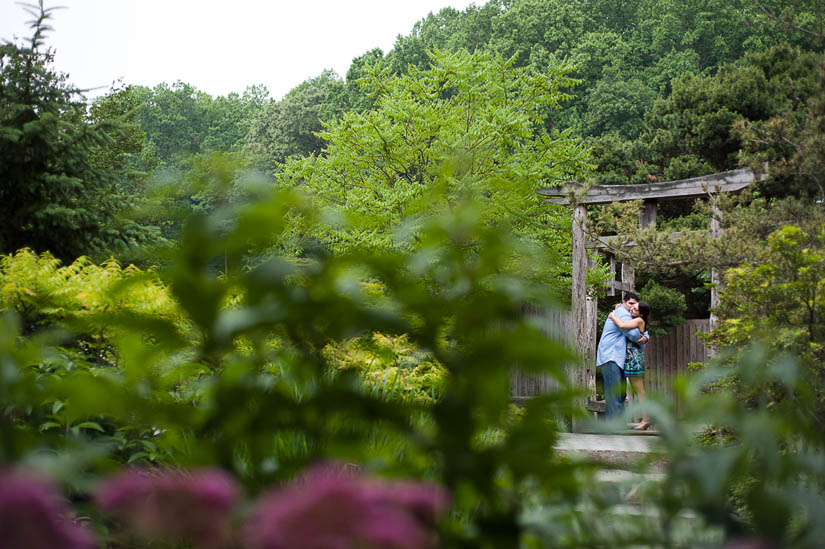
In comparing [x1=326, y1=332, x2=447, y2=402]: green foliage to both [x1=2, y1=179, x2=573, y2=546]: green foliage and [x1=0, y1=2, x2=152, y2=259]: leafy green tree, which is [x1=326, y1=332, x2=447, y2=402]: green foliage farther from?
[x1=0, y1=2, x2=152, y2=259]: leafy green tree

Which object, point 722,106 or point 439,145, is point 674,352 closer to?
point 722,106

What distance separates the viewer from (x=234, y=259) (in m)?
0.63

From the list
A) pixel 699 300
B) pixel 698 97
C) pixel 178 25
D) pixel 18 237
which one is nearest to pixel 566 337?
pixel 699 300

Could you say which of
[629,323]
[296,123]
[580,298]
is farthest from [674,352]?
[296,123]

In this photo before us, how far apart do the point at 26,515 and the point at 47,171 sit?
750 cm

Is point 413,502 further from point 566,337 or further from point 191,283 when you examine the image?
point 566,337

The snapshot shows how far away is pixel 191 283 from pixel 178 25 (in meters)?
41.9

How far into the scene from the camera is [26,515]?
0.38 m

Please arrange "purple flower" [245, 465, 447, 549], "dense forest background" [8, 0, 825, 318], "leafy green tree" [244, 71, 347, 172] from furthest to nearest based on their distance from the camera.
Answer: "leafy green tree" [244, 71, 347, 172], "dense forest background" [8, 0, 825, 318], "purple flower" [245, 465, 447, 549]

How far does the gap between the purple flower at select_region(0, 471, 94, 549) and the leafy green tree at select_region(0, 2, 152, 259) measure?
6.98 meters

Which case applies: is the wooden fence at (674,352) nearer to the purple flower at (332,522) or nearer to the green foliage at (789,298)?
the green foliage at (789,298)

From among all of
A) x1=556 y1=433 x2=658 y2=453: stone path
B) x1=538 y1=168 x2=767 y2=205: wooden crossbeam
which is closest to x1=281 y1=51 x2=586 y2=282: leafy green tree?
x1=538 y1=168 x2=767 y2=205: wooden crossbeam

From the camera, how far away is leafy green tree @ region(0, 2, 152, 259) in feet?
22.1

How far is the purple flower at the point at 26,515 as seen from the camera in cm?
38
